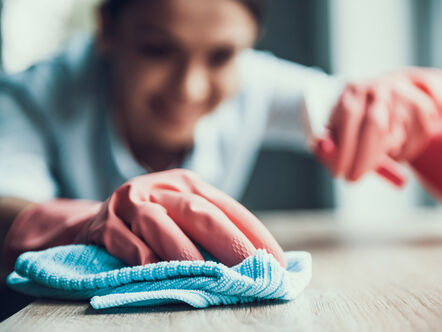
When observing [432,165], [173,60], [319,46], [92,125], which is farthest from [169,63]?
[319,46]

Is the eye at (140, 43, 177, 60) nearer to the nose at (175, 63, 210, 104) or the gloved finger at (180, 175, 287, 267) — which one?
the nose at (175, 63, 210, 104)

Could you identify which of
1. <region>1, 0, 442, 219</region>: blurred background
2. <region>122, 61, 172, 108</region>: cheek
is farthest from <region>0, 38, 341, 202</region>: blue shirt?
<region>1, 0, 442, 219</region>: blurred background

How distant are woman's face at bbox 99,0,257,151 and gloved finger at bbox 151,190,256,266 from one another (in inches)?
18.8

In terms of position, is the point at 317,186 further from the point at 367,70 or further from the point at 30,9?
the point at 30,9

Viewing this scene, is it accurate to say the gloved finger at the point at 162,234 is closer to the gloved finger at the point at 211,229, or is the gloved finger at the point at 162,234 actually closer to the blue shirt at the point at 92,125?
the gloved finger at the point at 211,229

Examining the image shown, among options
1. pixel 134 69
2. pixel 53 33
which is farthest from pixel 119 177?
pixel 53 33

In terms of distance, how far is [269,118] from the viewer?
48.4 inches

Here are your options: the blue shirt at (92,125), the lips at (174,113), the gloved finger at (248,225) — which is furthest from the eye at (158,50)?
the gloved finger at (248,225)

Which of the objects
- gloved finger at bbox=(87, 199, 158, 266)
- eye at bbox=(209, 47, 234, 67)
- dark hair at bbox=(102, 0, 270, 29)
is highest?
dark hair at bbox=(102, 0, 270, 29)

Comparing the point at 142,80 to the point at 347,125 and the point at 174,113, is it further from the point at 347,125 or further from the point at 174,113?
the point at 347,125

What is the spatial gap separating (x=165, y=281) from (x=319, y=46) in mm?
1999

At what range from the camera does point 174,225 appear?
372 millimetres

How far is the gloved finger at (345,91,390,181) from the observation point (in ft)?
2.10

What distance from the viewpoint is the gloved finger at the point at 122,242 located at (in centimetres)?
37
